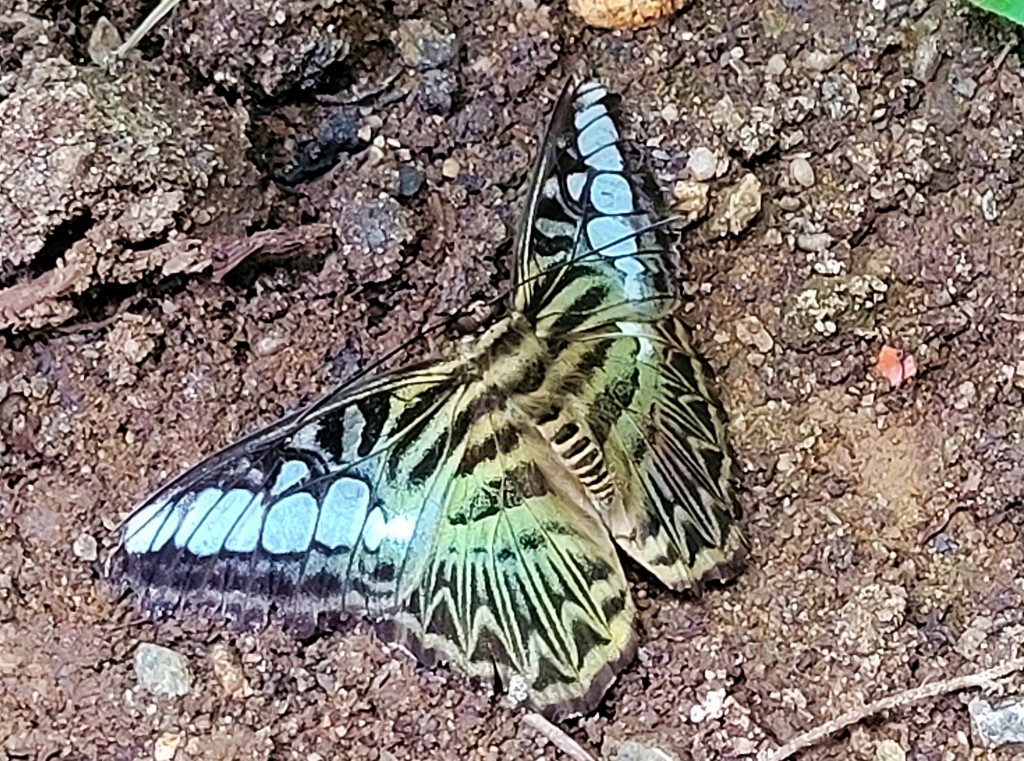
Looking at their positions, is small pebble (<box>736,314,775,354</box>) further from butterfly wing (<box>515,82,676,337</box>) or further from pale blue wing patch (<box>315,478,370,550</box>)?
pale blue wing patch (<box>315,478,370,550</box>)

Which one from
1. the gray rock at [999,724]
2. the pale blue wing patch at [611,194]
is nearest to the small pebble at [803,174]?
the pale blue wing patch at [611,194]

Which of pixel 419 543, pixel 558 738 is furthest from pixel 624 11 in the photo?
pixel 558 738

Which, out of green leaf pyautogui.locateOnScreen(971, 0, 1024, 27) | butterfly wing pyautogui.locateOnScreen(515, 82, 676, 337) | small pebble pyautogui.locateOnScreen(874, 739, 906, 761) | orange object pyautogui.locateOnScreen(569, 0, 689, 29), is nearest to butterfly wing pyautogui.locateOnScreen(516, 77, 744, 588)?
butterfly wing pyautogui.locateOnScreen(515, 82, 676, 337)

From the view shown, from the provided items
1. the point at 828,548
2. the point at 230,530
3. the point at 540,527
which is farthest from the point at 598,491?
the point at 230,530

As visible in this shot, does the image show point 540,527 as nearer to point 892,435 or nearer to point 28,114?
point 892,435

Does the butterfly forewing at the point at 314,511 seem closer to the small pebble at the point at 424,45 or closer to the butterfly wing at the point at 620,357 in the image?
the butterfly wing at the point at 620,357

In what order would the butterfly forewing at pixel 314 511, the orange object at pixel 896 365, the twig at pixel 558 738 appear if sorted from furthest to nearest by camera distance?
the orange object at pixel 896 365 < the twig at pixel 558 738 < the butterfly forewing at pixel 314 511
